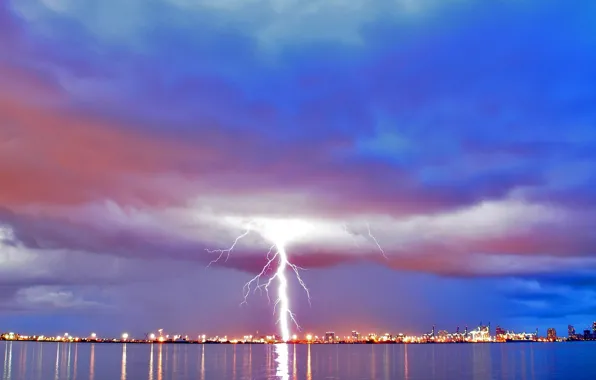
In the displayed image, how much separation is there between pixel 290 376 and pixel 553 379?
39.2 metres

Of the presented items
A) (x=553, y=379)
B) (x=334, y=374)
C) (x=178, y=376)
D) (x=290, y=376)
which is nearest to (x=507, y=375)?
(x=553, y=379)

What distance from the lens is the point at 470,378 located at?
88562mm

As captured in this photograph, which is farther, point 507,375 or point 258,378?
point 507,375

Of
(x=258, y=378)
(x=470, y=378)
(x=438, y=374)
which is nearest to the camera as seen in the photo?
(x=258, y=378)

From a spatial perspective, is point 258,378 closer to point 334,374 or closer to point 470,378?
point 334,374

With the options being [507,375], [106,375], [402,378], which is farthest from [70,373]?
[507,375]

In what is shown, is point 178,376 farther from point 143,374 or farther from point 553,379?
point 553,379

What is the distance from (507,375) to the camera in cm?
9562

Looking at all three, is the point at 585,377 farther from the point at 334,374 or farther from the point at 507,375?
the point at 334,374

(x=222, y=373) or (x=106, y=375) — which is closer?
(x=106, y=375)

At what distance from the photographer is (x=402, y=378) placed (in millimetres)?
87000

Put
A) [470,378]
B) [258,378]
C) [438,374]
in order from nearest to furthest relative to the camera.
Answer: [258,378]
[470,378]
[438,374]

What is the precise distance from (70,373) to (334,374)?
131 ft

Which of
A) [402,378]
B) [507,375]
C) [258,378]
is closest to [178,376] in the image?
[258,378]
